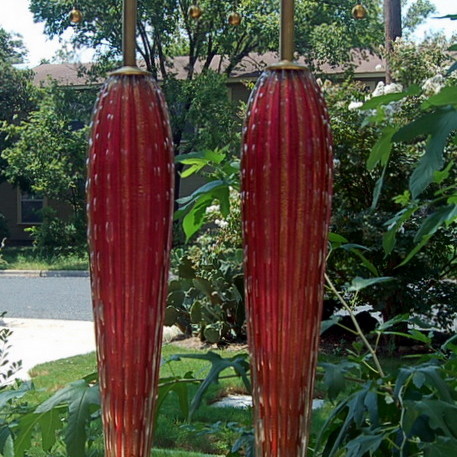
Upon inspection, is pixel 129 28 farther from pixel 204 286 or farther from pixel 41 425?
pixel 204 286

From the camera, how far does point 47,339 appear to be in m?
7.95

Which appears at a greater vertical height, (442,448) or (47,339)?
(442,448)

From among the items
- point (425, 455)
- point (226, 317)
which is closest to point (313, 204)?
point (425, 455)

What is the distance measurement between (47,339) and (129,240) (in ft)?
24.6

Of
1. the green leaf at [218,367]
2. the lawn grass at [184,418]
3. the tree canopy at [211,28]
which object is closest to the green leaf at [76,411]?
the green leaf at [218,367]

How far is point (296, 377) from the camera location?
78cm

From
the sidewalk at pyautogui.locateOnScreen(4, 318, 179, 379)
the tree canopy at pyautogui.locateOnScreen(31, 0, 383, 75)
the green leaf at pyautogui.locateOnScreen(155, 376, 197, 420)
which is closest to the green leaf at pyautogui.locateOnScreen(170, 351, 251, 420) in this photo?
the green leaf at pyautogui.locateOnScreen(155, 376, 197, 420)

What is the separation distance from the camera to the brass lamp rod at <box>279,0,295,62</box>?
0.85 metres

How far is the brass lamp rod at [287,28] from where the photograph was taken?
85cm

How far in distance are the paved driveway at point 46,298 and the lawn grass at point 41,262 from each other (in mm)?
823

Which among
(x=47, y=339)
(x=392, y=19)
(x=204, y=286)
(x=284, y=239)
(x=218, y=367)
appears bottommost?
(x=47, y=339)

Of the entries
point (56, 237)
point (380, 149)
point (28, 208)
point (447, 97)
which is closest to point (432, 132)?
point (447, 97)

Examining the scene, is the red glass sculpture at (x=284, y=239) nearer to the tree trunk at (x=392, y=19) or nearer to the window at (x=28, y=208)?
the tree trunk at (x=392, y=19)

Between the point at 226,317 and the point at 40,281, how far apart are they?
24.9 feet
